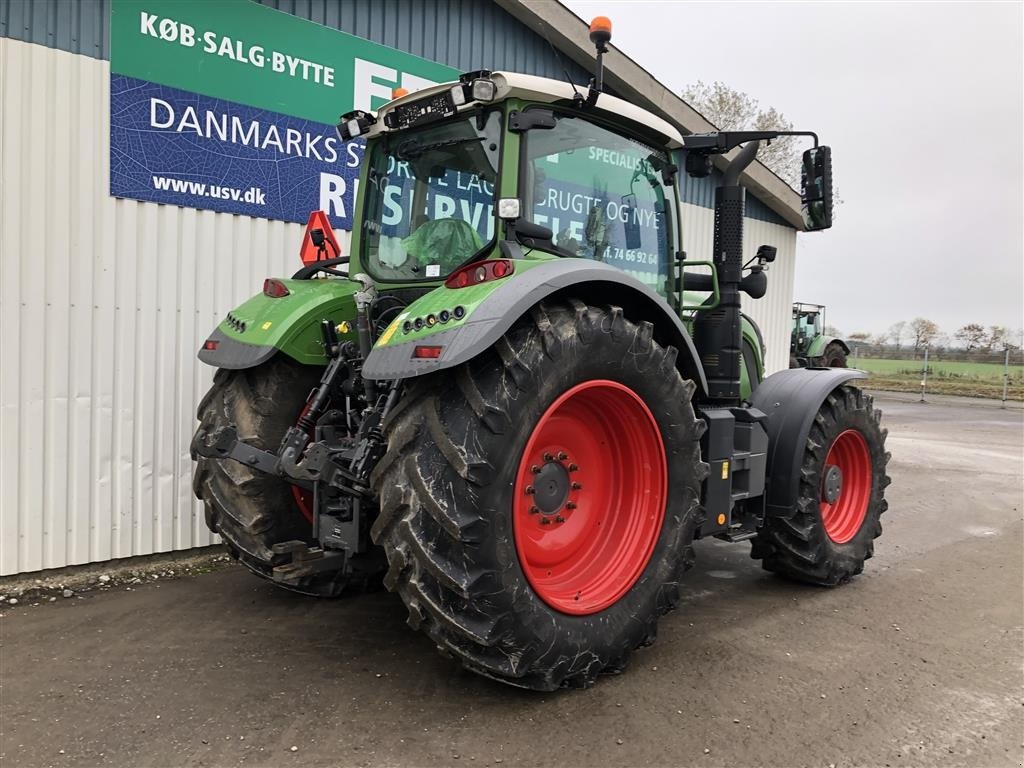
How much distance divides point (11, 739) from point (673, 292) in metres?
3.68

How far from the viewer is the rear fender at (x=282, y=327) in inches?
149

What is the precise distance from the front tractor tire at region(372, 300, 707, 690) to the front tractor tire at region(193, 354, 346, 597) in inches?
45.8

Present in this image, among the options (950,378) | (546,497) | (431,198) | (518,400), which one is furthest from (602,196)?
(950,378)

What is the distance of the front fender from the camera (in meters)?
2.80

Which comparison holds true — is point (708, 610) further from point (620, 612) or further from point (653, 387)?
point (653, 387)

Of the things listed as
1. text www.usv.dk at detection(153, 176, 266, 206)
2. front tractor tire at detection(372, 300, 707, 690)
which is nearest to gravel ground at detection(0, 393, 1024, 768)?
front tractor tire at detection(372, 300, 707, 690)

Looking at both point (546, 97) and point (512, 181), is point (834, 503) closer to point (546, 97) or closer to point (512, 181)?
point (512, 181)

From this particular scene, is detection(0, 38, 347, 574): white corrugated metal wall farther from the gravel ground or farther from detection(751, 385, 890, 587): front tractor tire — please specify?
detection(751, 385, 890, 587): front tractor tire

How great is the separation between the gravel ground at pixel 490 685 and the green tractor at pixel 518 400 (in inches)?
10.6

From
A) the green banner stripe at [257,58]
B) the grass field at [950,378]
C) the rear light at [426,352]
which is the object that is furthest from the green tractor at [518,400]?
the grass field at [950,378]

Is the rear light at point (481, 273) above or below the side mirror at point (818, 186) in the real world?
below

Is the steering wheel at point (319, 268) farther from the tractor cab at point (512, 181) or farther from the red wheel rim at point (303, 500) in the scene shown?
the red wheel rim at point (303, 500)

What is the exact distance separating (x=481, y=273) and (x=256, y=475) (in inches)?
64.5

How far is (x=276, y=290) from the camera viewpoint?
4145 mm
